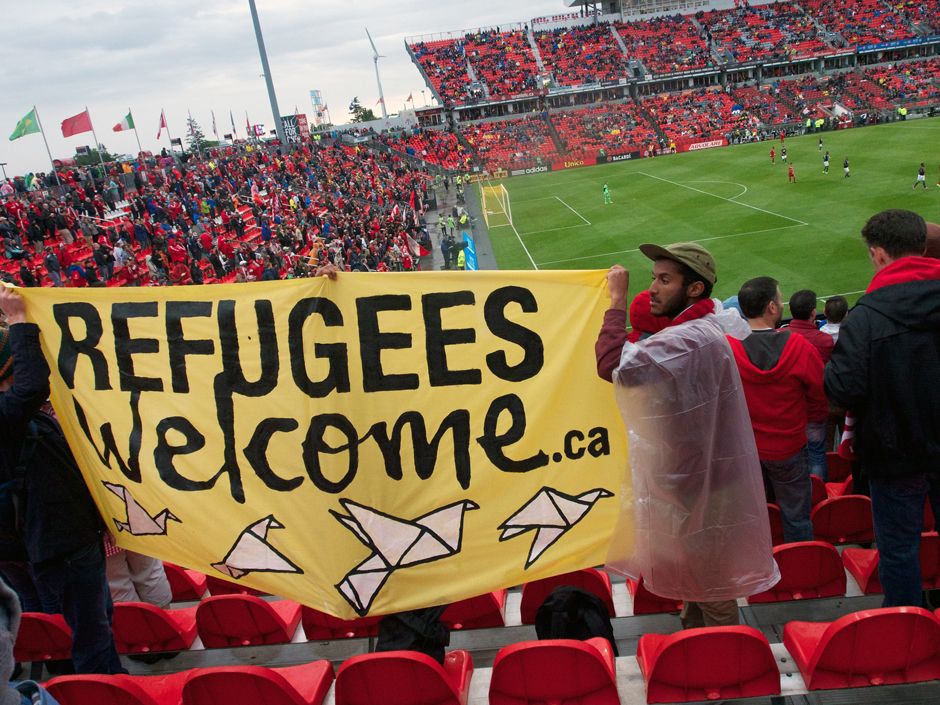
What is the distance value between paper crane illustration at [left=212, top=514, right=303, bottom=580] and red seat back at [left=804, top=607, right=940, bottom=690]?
2212 millimetres

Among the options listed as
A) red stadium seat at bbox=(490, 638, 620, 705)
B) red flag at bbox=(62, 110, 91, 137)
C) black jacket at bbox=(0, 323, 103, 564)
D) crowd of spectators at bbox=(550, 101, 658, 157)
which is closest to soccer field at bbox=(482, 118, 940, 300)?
crowd of spectators at bbox=(550, 101, 658, 157)

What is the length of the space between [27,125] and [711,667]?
1122 inches

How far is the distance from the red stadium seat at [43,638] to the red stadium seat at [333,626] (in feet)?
3.87

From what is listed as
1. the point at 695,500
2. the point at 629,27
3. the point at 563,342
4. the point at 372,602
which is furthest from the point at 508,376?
the point at 629,27

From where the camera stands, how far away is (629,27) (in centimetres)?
6319

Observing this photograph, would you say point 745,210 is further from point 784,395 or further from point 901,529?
point 901,529

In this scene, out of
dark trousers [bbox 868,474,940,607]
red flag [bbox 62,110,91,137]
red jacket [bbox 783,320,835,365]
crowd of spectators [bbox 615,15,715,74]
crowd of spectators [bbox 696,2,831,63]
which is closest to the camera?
dark trousers [bbox 868,474,940,607]

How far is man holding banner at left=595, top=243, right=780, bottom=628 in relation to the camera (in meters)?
2.56

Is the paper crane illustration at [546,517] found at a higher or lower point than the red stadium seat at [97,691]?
higher

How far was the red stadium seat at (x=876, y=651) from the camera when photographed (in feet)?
7.99

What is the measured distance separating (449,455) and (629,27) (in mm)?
69639

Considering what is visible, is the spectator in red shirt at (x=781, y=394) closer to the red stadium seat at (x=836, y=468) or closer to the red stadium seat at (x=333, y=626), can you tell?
the red stadium seat at (x=836, y=468)

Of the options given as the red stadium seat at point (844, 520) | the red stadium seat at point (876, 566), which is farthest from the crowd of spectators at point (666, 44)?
the red stadium seat at point (876, 566)

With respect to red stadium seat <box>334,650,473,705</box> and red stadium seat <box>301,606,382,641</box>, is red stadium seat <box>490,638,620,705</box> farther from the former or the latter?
red stadium seat <box>301,606,382,641</box>
